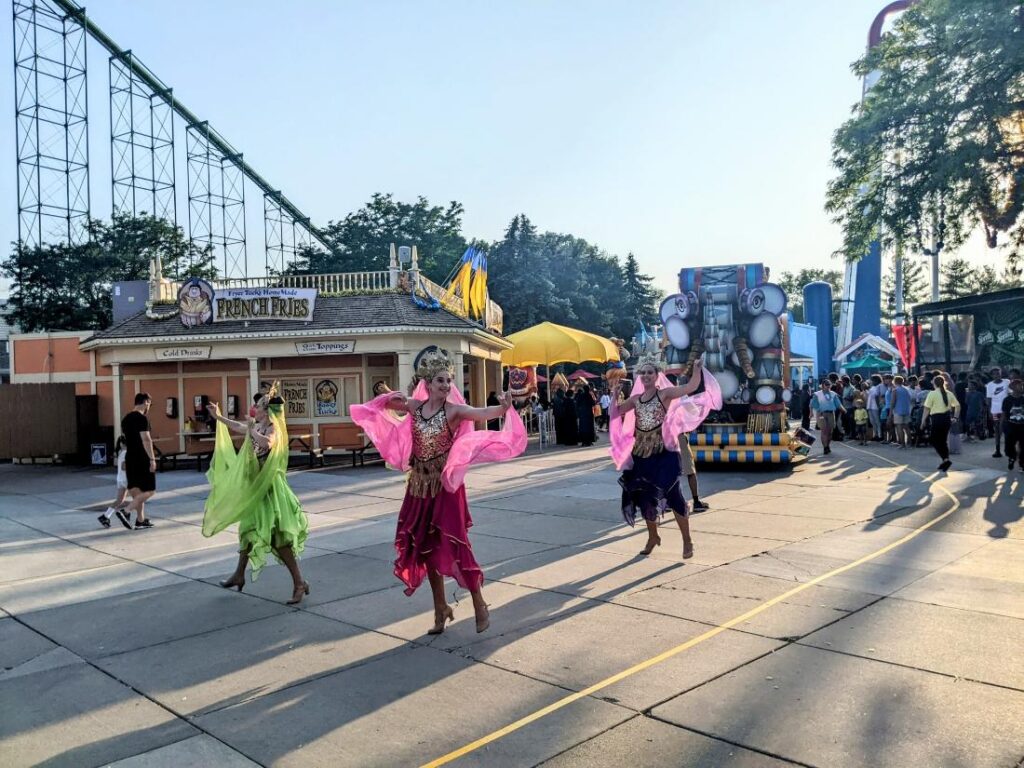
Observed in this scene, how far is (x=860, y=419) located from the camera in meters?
20.5

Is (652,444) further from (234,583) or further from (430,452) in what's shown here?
(234,583)

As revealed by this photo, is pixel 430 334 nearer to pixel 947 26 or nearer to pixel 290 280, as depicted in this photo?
pixel 290 280

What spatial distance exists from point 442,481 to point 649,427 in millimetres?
2902

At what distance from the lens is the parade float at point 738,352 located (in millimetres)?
14766

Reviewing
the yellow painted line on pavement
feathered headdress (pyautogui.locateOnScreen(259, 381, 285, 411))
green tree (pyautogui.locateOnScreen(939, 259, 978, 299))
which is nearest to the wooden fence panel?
feathered headdress (pyautogui.locateOnScreen(259, 381, 285, 411))

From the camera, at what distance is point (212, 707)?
169 inches

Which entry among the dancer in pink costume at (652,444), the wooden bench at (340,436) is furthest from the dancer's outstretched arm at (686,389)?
the wooden bench at (340,436)

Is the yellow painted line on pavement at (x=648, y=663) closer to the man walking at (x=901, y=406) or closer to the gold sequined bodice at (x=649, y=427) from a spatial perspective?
the gold sequined bodice at (x=649, y=427)

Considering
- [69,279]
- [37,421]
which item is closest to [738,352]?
[37,421]

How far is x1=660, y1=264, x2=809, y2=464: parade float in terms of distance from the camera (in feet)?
48.4

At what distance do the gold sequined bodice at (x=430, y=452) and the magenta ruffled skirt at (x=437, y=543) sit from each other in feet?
0.25

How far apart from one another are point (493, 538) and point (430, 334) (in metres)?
11.3

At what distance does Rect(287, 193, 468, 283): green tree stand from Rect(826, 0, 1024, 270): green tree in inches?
1240

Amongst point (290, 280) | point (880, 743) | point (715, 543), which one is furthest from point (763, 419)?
point (290, 280)
